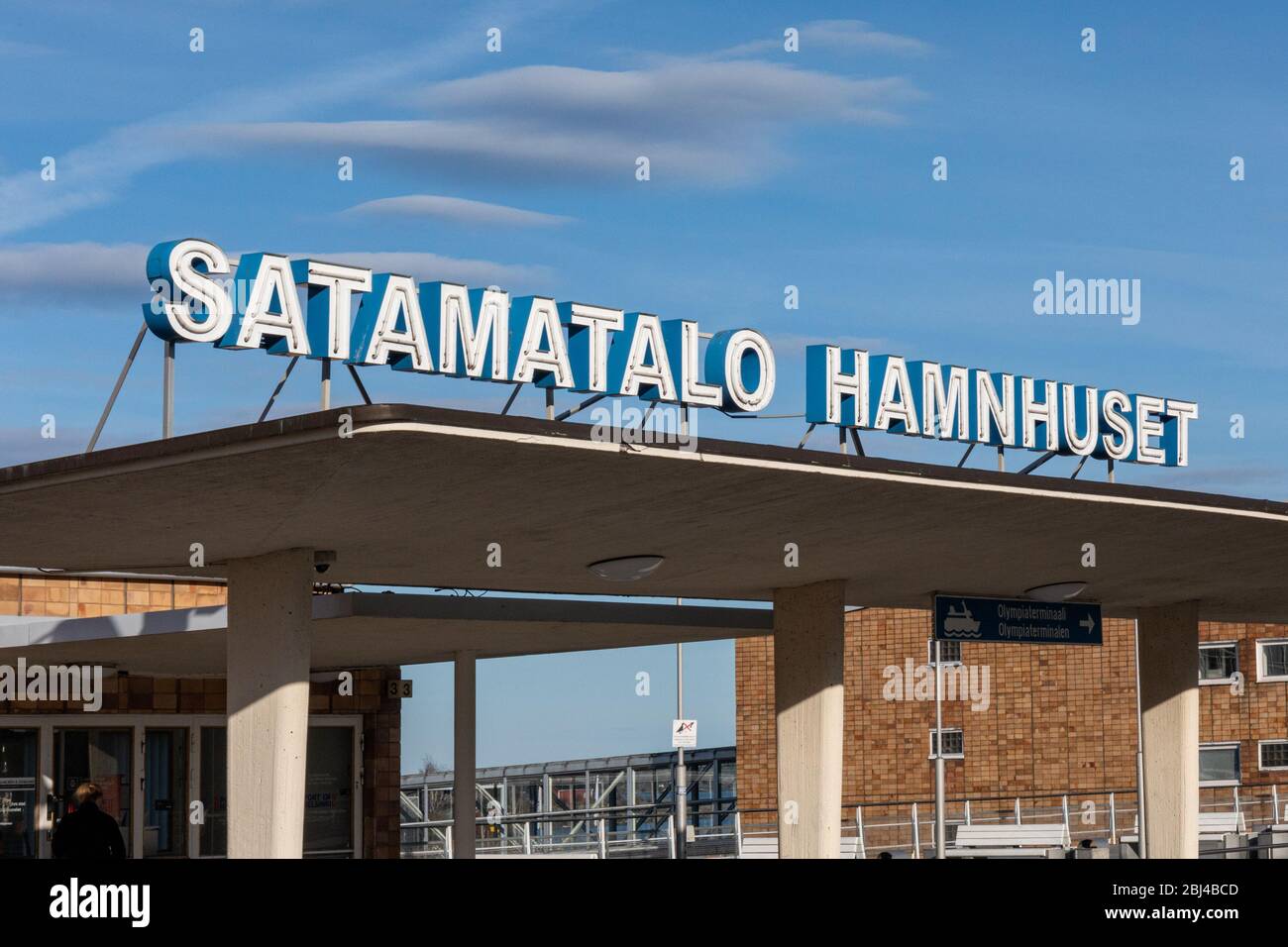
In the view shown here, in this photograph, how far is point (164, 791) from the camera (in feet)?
79.1

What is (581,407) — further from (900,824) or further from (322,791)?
(900,824)

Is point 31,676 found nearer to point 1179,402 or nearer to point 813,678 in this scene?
point 813,678

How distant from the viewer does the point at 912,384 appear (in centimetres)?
1862

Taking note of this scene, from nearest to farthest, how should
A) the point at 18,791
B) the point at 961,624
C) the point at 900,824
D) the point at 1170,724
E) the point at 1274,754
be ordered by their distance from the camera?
the point at 961,624, the point at 18,791, the point at 1170,724, the point at 900,824, the point at 1274,754

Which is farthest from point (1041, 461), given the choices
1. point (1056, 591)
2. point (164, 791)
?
point (164, 791)

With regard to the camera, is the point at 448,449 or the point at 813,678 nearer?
the point at 448,449

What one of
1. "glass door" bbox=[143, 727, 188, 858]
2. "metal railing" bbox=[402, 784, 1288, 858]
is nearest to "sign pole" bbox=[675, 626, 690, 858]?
"metal railing" bbox=[402, 784, 1288, 858]

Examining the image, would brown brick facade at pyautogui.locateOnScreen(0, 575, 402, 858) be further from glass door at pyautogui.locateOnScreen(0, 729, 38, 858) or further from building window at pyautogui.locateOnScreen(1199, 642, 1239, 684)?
building window at pyautogui.locateOnScreen(1199, 642, 1239, 684)

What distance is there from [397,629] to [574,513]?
6.16 m

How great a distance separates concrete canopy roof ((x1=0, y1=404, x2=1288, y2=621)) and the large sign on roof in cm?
138
